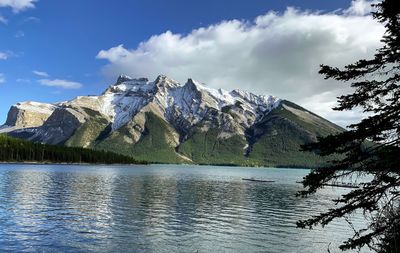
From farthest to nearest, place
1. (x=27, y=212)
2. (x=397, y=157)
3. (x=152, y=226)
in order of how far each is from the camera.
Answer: (x=27, y=212)
(x=152, y=226)
(x=397, y=157)

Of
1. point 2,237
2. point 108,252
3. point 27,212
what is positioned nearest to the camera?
point 108,252

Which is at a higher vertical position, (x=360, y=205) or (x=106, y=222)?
(x=360, y=205)

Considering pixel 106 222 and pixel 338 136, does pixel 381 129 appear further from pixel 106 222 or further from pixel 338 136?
pixel 106 222

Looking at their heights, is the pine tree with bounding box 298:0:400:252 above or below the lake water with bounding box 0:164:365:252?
above

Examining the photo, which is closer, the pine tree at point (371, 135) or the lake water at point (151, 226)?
the pine tree at point (371, 135)

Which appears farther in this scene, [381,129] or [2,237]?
[2,237]

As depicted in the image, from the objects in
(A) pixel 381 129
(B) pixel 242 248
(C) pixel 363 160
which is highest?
(A) pixel 381 129

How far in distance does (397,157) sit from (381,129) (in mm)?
1342

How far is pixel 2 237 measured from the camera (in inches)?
1692

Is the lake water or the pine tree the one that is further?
the lake water

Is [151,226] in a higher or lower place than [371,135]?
lower

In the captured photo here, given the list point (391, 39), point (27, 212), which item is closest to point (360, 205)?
point (391, 39)

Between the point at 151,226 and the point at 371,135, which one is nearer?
the point at 371,135

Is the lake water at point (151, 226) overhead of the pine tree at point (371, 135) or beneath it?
beneath
